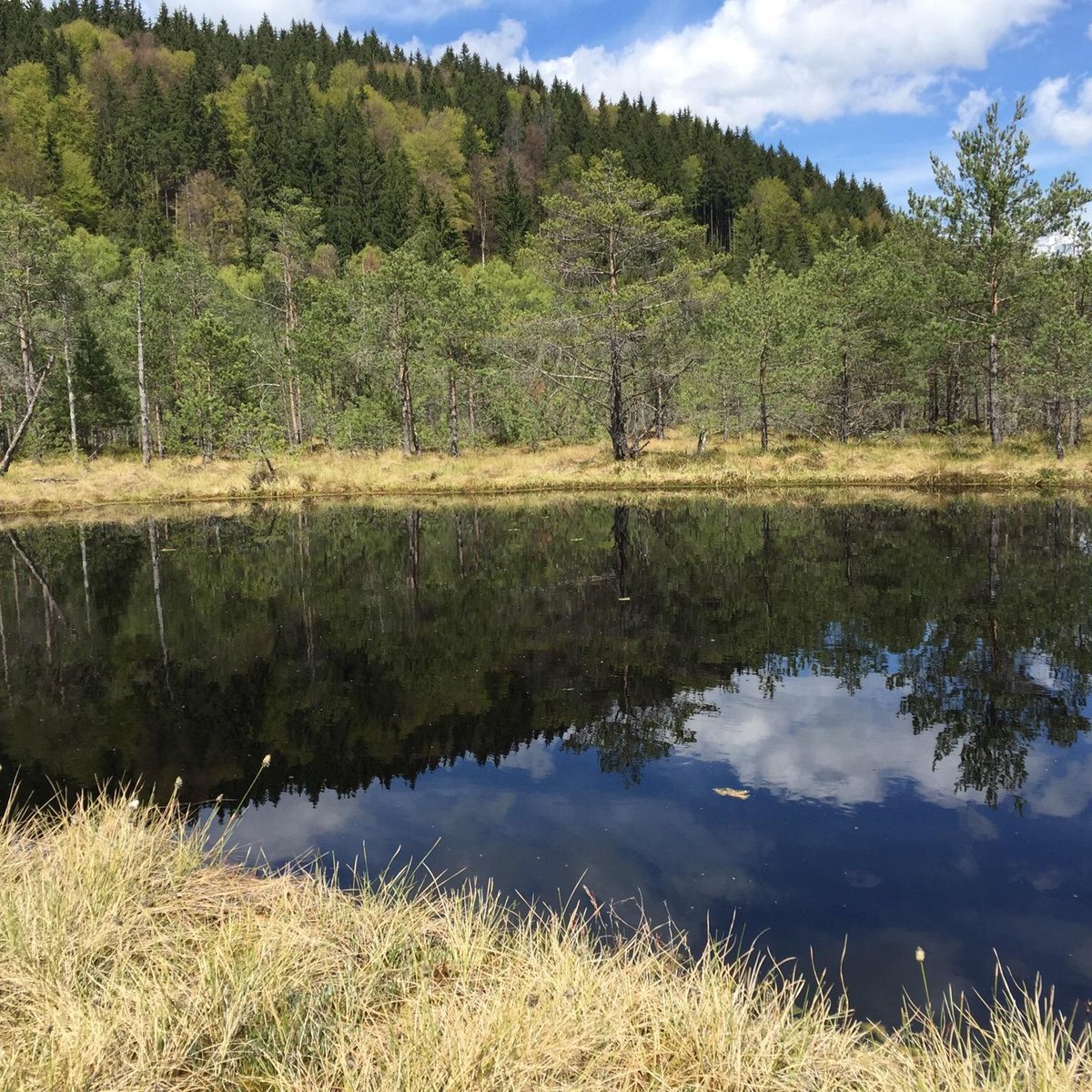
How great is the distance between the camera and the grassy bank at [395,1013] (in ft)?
9.63

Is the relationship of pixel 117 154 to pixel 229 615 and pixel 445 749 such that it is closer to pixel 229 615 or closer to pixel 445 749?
pixel 229 615

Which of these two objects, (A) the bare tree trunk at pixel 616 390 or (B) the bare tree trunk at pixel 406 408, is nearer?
(A) the bare tree trunk at pixel 616 390

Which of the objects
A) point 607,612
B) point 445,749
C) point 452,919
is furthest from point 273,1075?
point 607,612

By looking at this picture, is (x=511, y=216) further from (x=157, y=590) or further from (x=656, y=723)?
(x=656, y=723)

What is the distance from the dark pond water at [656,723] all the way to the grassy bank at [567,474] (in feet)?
47.2

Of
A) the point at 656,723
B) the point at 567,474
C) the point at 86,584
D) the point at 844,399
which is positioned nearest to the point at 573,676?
the point at 656,723

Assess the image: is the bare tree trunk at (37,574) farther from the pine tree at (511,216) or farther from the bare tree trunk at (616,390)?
the pine tree at (511,216)

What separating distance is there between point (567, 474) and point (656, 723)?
83.9ft

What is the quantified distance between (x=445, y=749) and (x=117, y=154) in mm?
106742

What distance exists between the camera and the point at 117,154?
90.2 metres

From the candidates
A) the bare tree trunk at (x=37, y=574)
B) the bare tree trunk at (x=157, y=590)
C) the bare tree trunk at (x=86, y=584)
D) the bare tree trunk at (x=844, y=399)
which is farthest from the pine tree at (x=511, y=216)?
the bare tree trunk at (x=86, y=584)

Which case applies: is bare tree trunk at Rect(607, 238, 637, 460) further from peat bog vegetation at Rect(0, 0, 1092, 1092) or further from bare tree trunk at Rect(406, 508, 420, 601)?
bare tree trunk at Rect(406, 508, 420, 601)

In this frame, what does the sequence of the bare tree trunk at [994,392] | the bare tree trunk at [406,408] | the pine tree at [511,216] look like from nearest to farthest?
the bare tree trunk at [994,392] < the bare tree trunk at [406,408] < the pine tree at [511,216]

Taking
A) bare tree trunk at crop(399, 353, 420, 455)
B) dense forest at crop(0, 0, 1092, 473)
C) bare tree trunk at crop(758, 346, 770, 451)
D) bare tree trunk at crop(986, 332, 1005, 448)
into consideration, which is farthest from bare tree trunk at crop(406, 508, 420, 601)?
bare tree trunk at crop(986, 332, 1005, 448)
